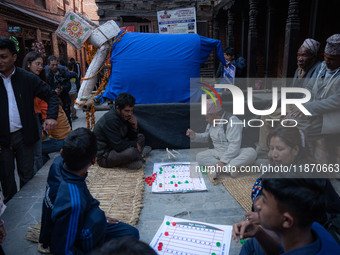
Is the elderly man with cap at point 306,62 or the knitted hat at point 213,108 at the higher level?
the elderly man with cap at point 306,62

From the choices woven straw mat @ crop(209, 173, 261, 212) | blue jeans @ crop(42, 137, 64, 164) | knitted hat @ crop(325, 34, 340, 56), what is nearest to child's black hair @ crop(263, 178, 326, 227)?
woven straw mat @ crop(209, 173, 261, 212)

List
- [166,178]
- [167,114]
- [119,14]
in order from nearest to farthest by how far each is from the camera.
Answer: [166,178] < [167,114] < [119,14]

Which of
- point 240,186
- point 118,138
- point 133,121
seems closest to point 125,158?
point 118,138

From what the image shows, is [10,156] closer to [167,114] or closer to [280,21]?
[167,114]

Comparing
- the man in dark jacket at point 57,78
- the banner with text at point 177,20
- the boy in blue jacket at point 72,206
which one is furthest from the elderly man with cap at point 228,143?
the banner with text at point 177,20

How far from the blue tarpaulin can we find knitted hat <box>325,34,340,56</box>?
2.36 metres

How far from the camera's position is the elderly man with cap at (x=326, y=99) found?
268cm

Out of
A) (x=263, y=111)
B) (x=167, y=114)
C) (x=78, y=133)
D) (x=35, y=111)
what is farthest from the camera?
(x=167, y=114)

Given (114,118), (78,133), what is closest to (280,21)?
(114,118)

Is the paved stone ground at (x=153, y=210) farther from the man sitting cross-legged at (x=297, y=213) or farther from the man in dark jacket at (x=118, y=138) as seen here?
the man sitting cross-legged at (x=297, y=213)

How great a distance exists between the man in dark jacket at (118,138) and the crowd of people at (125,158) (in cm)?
1

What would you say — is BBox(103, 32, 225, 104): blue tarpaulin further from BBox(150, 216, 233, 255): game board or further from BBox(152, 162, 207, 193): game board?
BBox(150, 216, 233, 255): game board

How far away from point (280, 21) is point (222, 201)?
7478 mm

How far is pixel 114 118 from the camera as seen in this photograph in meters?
3.58
